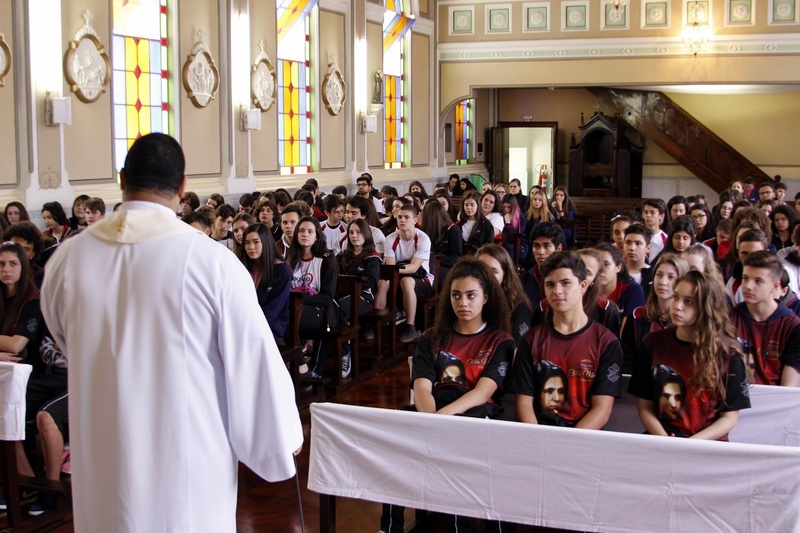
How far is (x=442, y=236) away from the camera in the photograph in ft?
32.7

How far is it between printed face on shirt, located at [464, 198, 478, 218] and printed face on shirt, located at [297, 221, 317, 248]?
3614 mm

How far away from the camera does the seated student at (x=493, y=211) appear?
1162 cm

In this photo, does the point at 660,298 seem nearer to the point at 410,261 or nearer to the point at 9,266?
the point at 9,266

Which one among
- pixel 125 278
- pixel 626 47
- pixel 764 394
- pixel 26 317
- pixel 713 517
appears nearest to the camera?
pixel 125 278

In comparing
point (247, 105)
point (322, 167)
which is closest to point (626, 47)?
point (322, 167)

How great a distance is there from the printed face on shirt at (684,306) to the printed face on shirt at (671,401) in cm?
27

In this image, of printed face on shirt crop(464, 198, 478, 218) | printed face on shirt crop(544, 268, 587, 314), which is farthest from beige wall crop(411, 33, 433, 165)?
printed face on shirt crop(544, 268, 587, 314)

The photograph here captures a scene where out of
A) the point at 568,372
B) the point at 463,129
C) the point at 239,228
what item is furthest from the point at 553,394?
the point at 463,129

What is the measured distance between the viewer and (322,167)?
16.2m

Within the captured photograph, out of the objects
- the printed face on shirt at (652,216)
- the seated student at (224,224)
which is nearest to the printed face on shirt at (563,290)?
the printed face on shirt at (652,216)

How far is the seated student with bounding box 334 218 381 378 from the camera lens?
8.14 m

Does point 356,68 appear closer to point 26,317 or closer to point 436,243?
point 436,243

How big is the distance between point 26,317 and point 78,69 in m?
6.43

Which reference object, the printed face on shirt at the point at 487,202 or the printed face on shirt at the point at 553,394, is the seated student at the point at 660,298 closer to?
the printed face on shirt at the point at 553,394
